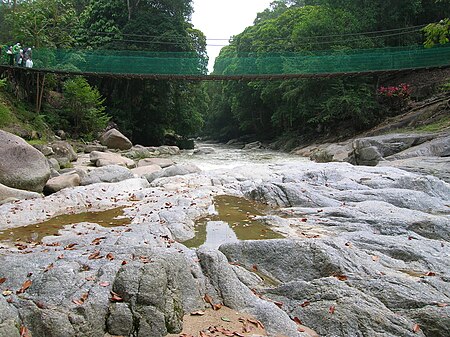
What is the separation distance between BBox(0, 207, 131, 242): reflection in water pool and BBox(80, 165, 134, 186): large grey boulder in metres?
2.69

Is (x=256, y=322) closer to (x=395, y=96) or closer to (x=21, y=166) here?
(x=21, y=166)

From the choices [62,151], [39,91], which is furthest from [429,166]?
[39,91]

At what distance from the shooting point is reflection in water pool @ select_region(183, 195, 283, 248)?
5.47m

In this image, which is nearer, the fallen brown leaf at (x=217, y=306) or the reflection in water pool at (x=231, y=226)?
the fallen brown leaf at (x=217, y=306)

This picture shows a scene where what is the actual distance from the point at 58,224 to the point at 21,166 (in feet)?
10.0

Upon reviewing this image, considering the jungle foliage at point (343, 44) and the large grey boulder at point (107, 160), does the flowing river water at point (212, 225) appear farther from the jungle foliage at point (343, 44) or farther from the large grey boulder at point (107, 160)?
the jungle foliage at point (343, 44)

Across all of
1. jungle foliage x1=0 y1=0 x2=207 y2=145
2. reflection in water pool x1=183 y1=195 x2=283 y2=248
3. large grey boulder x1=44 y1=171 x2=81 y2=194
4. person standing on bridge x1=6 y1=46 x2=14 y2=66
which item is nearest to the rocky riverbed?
reflection in water pool x1=183 y1=195 x2=283 y2=248

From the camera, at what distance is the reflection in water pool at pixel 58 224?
5387 mm

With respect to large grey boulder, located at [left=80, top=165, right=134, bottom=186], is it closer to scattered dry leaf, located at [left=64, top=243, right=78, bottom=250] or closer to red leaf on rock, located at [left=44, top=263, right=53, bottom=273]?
scattered dry leaf, located at [left=64, top=243, right=78, bottom=250]

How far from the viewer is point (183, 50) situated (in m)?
26.9

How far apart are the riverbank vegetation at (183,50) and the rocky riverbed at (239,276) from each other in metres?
15.5

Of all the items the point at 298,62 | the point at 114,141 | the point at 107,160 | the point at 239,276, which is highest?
the point at 298,62

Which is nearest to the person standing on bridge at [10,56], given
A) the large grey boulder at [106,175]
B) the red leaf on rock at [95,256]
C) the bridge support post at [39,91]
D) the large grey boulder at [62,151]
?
the bridge support post at [39,91]

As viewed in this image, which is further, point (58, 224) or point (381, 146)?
point (381, 146)
